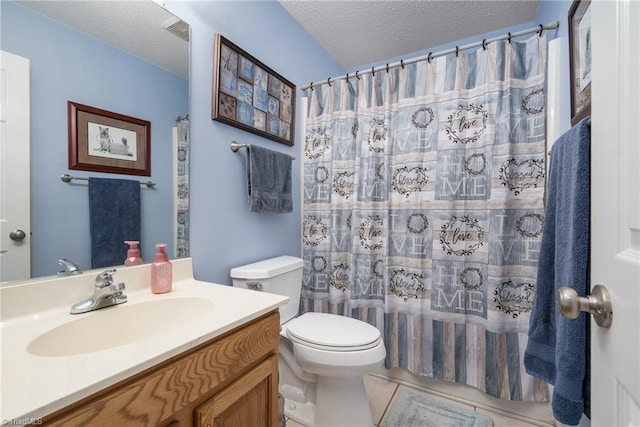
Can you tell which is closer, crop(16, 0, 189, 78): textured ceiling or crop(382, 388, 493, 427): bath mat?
crop(16, 0, 189, 78): textured ceiling

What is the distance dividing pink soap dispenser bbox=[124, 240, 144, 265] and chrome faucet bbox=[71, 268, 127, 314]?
10 cm

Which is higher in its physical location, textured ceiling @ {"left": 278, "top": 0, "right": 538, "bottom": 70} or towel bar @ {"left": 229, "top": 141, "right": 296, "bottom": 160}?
textured ceiling @ {"left": 278, "top": 0, "right": 538, "bottom": 70}

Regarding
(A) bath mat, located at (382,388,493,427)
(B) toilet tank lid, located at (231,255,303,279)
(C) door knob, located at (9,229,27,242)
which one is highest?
(C) door knob, located at (9,229,27,242)

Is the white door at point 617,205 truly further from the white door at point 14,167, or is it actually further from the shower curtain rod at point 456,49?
the white door at point 14,167

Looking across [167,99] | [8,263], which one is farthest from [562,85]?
[8,263]

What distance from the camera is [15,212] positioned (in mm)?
731

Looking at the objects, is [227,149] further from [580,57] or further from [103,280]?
[580,57]

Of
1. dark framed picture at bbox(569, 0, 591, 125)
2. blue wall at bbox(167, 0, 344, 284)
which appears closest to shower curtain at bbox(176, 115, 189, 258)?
blue wall at bbox(167, 0, 344, 284)

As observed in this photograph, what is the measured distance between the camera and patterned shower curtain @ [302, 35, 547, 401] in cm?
135

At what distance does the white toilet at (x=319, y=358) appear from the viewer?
1145 millimetres

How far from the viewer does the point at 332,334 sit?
1.23 metres

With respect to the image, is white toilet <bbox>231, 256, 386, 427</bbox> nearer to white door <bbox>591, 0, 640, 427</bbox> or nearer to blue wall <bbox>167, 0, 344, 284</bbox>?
blue wall <bbox>167, 0, 344, 284</bbox>

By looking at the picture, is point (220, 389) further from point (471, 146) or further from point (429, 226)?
point (471, 146)

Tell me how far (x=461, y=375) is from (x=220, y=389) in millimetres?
1361
